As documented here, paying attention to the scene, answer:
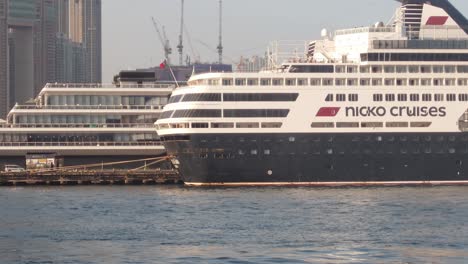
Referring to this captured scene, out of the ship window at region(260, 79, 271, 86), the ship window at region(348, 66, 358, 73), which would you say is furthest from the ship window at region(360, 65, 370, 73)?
the ship window at region(260, 79, 271, 86)

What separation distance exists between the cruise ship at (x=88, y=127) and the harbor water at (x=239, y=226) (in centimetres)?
1939

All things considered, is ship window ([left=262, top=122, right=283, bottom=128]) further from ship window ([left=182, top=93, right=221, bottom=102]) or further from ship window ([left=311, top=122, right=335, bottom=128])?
ship window ([left=182, top=93, right=221, bottom=102])

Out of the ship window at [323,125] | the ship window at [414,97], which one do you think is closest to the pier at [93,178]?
the ship window at [323,125]

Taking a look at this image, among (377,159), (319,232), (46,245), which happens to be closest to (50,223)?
(46,245)

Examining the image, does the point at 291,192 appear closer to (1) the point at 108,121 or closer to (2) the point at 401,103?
(2) the point at 401,103

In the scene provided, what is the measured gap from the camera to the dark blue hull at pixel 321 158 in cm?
8750

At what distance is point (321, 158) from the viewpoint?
88.2m

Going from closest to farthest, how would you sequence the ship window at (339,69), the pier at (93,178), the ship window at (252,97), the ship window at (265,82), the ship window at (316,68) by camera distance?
the ship window at (252,97)
the ship window at (265,82)
the ship window at (316,68)
the ship window at (339,69)
the pier at (93,178)

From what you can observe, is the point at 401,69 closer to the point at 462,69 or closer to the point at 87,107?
the point at 462,69

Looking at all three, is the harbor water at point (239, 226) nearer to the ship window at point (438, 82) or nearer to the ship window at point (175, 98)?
the ship window at point (175, 98)

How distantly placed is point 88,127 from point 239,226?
46.5 m

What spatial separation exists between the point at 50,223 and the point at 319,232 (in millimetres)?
14521

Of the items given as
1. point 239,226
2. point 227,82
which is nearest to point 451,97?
point 227,82

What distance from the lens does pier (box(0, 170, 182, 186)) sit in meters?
96.8
